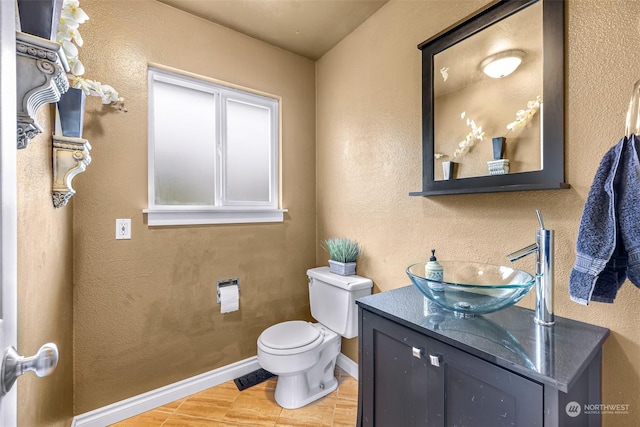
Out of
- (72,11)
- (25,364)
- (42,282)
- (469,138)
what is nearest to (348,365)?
(469,138)

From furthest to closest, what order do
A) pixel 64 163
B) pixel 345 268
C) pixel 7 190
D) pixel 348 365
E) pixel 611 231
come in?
pixel 348 365 → pixel 345 268 → pixel 64 163 → pixel 611 231 → pixel 7 190

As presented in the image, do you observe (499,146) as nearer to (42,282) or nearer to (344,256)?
(344,256)

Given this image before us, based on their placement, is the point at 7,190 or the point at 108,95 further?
the point at 108,95

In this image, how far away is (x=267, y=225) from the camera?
2.13 meters

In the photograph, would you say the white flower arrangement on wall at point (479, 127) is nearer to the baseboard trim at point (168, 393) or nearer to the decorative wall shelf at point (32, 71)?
the decorative wall shelf at point (32, 71)

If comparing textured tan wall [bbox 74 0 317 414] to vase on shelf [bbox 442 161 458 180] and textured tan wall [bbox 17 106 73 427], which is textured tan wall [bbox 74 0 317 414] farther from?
vase on shelf [bbox 442 161 458 180]

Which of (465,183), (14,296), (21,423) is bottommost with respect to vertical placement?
(21,423)

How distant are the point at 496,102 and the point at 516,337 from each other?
3.11 feet

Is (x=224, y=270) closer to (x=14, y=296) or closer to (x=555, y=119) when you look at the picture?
(x=14, y=296)

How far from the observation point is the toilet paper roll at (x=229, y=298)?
194 centimetres

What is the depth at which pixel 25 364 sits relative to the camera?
1.56ft

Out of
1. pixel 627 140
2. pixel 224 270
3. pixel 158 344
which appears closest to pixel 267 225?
pixel 224 270

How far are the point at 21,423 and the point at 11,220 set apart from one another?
0.73 meters

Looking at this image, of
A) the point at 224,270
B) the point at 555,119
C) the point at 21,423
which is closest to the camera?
the point at 21,423
